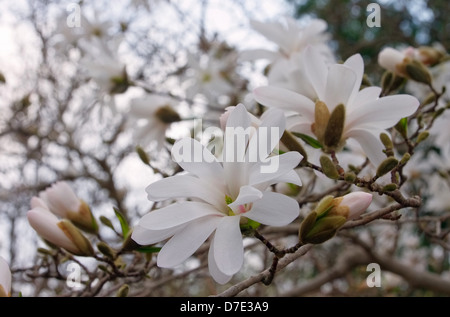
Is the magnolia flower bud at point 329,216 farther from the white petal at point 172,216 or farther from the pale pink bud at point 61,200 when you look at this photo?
the pale pink bud at point 61,200

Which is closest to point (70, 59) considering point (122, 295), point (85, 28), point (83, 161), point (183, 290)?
point (83, 161)

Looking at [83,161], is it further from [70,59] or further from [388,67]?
[388,67]

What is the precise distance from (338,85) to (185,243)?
29 cm

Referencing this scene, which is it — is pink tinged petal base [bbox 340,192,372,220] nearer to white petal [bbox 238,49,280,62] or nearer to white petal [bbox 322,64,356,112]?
white petal [bbox 322,64,356,112]

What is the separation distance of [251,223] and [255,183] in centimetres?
7

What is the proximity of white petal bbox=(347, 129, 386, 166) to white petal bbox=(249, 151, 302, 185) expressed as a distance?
0.63 feet

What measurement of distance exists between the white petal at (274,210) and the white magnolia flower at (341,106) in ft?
0.59

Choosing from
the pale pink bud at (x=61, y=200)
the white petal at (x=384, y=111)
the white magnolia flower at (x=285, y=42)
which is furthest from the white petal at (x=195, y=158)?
the white magnolia flower at (x=285, y=42)

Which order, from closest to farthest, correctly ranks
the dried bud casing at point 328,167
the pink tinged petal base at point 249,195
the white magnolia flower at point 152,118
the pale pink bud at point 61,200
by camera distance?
the pink tinged petal base at point 249,195
the dried bud casing at point 328,167
the pale pink bud at point 61,200
the white magnolia flower at point 152,118

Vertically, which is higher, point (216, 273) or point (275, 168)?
point (275, 168)

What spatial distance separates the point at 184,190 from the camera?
0.52m

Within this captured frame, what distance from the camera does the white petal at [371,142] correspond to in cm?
66

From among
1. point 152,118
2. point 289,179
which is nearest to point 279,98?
point 289,179

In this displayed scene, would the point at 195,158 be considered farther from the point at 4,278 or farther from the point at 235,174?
the point at 4,278
